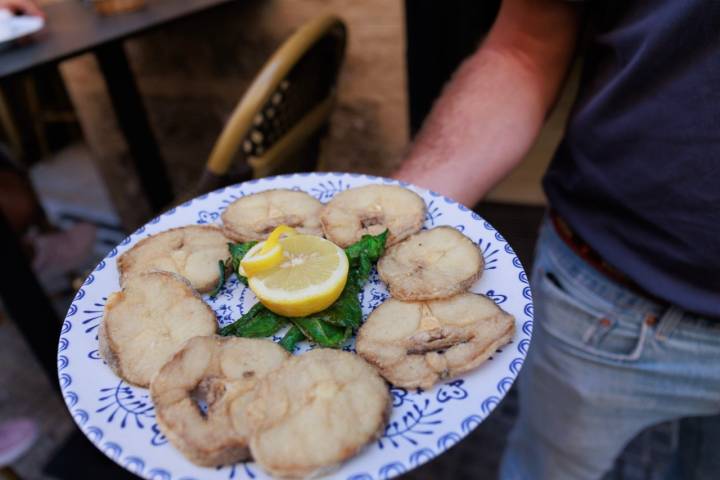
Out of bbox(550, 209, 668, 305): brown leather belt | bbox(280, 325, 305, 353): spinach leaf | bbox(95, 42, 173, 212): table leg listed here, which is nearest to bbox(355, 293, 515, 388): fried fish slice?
bbox(280, 325, 305, 353): spinach leaf

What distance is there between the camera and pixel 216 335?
1200mm

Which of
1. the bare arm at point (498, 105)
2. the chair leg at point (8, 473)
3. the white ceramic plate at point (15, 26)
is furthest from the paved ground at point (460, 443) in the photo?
the white ceramic plate at point (15, 26)

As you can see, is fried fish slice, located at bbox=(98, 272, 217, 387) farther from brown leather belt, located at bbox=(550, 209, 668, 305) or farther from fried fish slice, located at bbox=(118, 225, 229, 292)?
brown leather belt, located at bbox=(550, 209, 668, 305)

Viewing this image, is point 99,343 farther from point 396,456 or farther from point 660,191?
point 660,191

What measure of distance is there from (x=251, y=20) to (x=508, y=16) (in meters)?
2.31

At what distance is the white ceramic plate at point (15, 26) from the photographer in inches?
103

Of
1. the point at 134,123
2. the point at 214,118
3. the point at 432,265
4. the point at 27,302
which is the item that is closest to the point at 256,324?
the point at 432,265

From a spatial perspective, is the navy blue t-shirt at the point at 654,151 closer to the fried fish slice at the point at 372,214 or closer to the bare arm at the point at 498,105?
the bare arm at the point at 498,105

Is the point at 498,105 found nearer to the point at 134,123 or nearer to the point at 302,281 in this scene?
the point at 302,281

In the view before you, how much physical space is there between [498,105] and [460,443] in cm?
226

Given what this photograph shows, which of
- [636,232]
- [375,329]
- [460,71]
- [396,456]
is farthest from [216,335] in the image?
[460,71]

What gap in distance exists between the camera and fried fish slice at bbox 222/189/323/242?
1491 millimetres

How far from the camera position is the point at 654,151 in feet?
4.82

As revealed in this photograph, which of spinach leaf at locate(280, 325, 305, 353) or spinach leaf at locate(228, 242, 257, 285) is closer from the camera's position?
spinach leaf at locate(280, 325, 305, 353)
